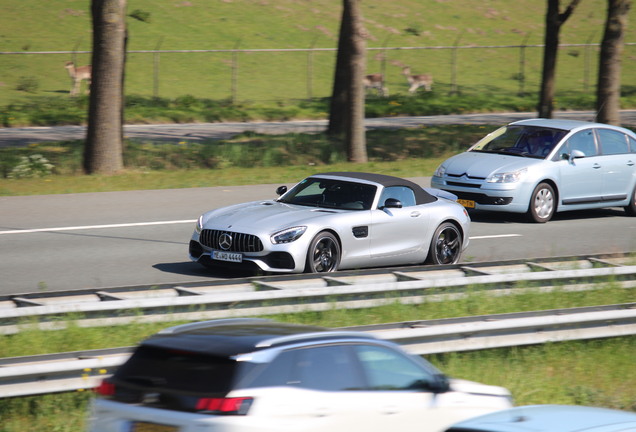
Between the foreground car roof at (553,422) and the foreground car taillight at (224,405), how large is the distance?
A: 1149 millimetres

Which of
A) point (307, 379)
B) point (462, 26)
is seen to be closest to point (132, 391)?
point (307, 379)

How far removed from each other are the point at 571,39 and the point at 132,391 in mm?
55374

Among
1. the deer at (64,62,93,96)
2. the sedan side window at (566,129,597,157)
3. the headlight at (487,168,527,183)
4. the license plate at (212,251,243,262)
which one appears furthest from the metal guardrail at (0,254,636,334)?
the deer at (64,62,93,96)

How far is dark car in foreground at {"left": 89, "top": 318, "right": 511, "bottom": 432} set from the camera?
513 centimetres

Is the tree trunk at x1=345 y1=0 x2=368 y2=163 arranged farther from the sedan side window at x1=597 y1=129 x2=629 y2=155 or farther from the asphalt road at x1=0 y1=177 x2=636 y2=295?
the sedan side window at x1=597 y1=129 x2=629 y2=155

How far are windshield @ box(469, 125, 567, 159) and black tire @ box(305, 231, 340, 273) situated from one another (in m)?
6.66

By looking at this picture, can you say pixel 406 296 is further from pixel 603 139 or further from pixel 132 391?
pixel 603 139

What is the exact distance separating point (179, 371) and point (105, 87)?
15.5 metres

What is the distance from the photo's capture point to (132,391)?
5387 millimetres

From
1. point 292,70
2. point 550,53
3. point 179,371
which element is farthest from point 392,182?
point 292,70

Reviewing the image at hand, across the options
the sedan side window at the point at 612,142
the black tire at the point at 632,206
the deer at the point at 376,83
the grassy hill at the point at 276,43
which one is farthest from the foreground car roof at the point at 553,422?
the deer at the point at 376,83

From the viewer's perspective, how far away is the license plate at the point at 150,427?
5.11 metres

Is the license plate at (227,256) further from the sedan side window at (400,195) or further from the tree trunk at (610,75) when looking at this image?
the tree trunk at (610,75)

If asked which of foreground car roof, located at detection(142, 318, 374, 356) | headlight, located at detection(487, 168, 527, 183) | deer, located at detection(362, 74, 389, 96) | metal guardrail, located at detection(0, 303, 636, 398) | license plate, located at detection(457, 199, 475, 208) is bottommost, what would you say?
metal guardrail, located at detection(0, 303, 636, 398)
